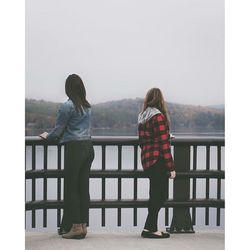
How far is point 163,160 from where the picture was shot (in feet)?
13.7

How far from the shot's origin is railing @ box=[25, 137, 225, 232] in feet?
14.6

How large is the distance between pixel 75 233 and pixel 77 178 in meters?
0.43

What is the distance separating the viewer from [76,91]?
13.3 feet

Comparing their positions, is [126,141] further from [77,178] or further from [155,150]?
[77,178]

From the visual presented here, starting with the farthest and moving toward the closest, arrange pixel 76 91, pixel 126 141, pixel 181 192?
pixel 181 192
pixel 126 141
pixel 76 91

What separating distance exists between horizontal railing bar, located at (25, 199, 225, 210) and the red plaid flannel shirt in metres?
0.52

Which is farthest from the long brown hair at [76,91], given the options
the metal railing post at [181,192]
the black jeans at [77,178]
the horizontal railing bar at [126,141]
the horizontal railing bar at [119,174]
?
the metal railing post at [181,192]

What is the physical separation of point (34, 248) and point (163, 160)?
46.5 inches

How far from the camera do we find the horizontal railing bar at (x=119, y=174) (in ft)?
14.6

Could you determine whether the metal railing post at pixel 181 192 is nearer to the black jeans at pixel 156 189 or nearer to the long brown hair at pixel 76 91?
the black jeans at pixel 156 189

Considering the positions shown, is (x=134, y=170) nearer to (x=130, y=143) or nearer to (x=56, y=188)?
(x=130, y=143)

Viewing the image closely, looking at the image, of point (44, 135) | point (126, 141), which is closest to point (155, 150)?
point (126, 141)
